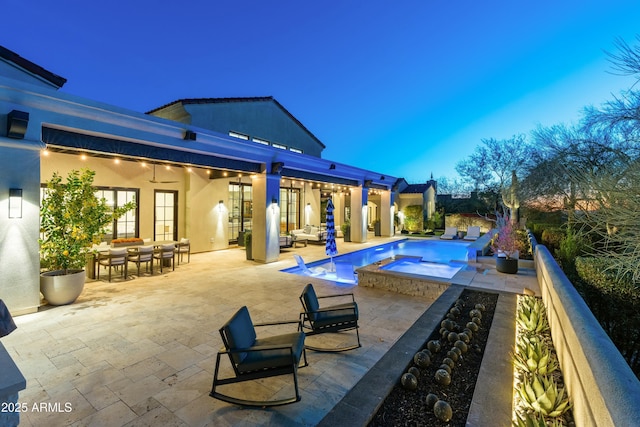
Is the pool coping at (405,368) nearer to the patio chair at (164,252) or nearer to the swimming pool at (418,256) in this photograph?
the swimming pool at (418,256)

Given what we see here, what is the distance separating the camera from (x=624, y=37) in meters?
4.07

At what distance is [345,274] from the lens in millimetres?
9156

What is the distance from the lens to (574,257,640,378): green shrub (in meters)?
4.50

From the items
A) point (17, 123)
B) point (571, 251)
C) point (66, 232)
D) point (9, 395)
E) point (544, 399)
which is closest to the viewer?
point (9, 395)

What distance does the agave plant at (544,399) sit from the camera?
2262mm

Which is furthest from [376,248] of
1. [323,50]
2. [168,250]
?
[323,50]

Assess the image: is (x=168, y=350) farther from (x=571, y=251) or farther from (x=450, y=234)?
(x=450, y=234)

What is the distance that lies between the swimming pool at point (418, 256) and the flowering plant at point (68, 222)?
5.08 meters

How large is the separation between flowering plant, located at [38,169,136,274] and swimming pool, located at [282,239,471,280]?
508cm

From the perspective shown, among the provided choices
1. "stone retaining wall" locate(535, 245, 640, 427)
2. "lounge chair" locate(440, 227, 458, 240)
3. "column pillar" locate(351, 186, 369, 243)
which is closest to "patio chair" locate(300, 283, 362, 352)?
"stone retaining wall" locate(535, 245, 640, 427)

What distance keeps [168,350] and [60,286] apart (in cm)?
354

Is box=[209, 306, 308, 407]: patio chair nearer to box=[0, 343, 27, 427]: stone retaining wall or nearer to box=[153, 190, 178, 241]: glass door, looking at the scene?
box=[0, 343, 27, 427]: stone retaining wall

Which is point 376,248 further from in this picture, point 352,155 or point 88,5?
point 352,155

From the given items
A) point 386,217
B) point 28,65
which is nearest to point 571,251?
point 386,217
